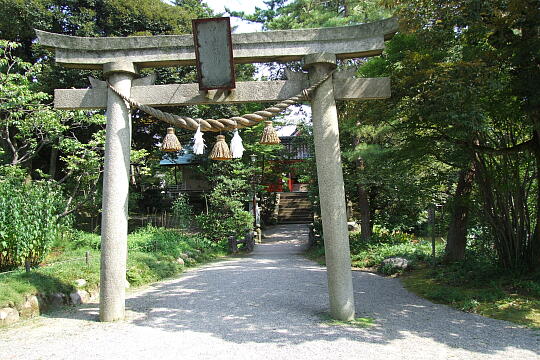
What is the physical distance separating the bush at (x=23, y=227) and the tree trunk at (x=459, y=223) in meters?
8.77

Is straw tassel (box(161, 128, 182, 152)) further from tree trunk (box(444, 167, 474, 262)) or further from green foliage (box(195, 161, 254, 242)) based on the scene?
green foliage (box(195, 161, 254, 242))

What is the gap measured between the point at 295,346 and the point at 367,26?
13.6 ft

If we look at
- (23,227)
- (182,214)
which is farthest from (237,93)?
(182,214)

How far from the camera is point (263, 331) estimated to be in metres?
4.79

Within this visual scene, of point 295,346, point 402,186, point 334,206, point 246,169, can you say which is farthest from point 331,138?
point 246,169

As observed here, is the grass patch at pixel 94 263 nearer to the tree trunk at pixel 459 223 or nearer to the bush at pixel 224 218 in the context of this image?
the bush at pixel 224 218

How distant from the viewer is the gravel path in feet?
13.5

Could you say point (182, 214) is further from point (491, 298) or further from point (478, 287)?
point (491, 298)

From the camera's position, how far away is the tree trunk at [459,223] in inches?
339

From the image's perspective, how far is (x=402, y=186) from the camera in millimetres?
10758

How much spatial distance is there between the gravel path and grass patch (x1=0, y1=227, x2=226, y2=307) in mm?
577

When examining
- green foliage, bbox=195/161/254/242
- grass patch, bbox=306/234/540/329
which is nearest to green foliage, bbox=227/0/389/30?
green foliage, bbox=195/161/254/242

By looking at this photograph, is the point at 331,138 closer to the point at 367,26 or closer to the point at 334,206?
the point at 334,206

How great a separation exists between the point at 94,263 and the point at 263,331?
479 centimetres
